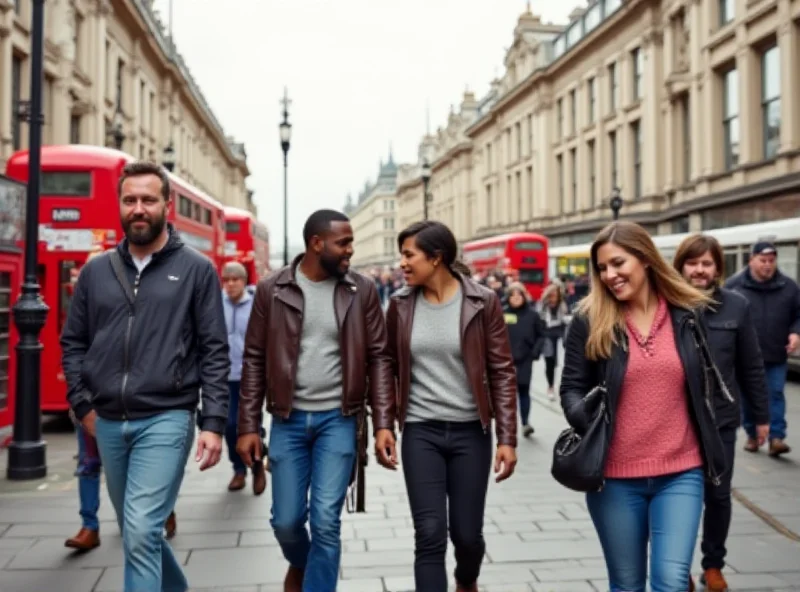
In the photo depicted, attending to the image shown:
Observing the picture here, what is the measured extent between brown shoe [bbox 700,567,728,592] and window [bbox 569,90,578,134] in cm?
4341

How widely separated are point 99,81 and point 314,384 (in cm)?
2982

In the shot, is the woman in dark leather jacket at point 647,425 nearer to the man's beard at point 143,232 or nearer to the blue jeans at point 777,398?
the man's beard at point 143,232

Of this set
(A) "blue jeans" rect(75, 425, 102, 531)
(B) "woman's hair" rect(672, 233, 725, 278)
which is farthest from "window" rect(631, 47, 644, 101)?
(A) "blue jeans" rect(75, 425, 102, 531)

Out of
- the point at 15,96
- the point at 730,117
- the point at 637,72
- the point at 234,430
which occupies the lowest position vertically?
the point at 234,430

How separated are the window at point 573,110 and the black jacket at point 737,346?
42948mm

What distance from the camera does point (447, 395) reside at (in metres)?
4.05

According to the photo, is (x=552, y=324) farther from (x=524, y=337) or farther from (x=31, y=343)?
(x=31, y=343)

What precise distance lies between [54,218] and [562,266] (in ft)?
95.5

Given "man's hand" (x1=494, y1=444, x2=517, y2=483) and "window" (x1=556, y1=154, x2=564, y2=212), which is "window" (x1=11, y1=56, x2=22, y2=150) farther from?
"window" (x1=556, y1=154, x2=564, y2=212)

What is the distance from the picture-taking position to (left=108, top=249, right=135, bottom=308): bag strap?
12.2 ft

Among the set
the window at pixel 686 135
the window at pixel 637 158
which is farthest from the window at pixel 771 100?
the window at pixel 637 158

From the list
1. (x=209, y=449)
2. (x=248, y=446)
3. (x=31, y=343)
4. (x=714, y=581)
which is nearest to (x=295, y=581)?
(x=248, y=446)

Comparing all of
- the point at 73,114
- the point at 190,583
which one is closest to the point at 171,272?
the point at 190,583

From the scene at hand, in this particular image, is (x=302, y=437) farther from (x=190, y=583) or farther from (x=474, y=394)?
(x=190, y=583)
